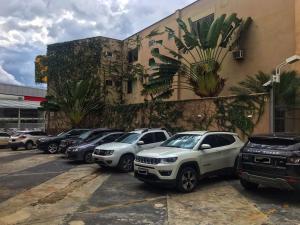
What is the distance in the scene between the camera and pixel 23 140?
2709 cm

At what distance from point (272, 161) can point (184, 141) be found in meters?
3.10

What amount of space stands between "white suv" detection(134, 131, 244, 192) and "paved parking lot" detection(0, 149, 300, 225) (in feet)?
1.34

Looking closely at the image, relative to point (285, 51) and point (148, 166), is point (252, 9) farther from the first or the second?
point (148, 166)

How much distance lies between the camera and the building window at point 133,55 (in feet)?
111

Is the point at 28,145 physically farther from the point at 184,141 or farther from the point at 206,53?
the point at 184,141

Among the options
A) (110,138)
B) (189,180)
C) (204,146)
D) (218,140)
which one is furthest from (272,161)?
(110,138)

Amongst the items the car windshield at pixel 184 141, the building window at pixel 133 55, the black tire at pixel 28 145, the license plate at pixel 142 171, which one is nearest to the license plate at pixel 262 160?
the car windshield at pixel 184 141

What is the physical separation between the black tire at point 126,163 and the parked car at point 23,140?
50.4 ft

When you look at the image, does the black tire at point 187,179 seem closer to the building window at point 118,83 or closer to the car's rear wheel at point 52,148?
the car's rear wheel at point 52,148

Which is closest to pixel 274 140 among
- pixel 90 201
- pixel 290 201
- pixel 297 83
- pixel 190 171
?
pixel 290 201

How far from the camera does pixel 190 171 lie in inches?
406

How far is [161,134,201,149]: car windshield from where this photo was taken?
36.0 feet

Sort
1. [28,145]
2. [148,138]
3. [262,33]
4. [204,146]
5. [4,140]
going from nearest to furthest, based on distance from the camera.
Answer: [204,146], [148,138], [262,33], [28,145], [4,140]

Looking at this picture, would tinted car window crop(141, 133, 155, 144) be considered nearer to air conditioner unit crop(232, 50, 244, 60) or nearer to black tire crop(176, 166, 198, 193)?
black tire crop(176, 166, 198, 193)
